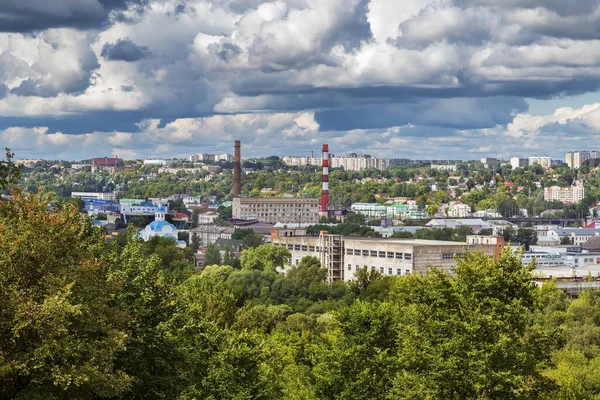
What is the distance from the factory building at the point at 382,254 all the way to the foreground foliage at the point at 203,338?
136ft

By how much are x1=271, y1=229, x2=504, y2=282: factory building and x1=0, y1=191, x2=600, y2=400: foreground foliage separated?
41460mm

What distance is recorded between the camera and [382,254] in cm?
8069

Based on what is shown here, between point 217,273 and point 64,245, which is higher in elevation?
point 64,245

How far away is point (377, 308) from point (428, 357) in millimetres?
4832

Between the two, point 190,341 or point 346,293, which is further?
point 346,293

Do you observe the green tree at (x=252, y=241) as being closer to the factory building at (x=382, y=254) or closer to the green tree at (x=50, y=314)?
the factory building at (x=382, y=254)

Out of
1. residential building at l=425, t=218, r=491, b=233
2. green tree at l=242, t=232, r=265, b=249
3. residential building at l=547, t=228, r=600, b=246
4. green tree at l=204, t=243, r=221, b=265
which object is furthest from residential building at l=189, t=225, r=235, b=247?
residential building at l=547, t=228, r=600, b=246

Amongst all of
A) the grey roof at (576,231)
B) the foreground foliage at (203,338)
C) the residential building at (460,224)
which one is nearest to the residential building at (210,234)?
the residential building at (460,224)

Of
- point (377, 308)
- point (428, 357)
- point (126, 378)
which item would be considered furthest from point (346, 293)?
point (126, 378)

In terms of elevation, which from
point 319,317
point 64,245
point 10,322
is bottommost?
point 319,317

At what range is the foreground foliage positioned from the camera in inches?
775

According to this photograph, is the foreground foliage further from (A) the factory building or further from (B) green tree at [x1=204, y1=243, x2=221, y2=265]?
(B) green tree at [x1=204, y1=243, x2=221, y2=265]

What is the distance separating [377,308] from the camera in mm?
30141

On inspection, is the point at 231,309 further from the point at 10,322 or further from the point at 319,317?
the point at 10,322
